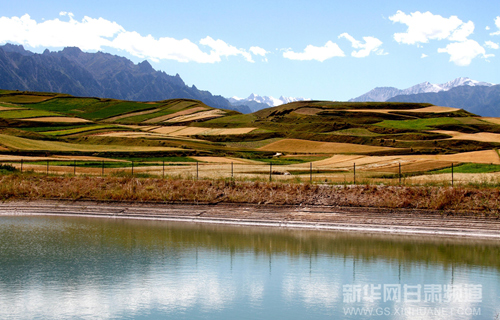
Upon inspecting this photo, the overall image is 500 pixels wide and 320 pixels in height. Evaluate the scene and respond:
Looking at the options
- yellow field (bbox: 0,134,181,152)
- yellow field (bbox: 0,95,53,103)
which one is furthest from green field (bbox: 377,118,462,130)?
yellow field (bbox: 0,95,53,103)

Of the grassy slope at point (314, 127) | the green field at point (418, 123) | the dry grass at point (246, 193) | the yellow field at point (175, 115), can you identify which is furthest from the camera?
the yellow field at point (175, 115)

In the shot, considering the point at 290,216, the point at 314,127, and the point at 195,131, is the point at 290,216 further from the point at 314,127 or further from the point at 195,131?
the point at 195,131

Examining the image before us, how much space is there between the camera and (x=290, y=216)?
38500 mm

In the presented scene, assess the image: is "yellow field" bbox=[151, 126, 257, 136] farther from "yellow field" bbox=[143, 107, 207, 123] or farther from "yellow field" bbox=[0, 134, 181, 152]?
"yellow field" bbox=[0, 134, 181, 152]

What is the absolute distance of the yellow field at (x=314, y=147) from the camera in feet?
288

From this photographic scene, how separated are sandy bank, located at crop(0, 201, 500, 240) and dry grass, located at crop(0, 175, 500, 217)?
77cm

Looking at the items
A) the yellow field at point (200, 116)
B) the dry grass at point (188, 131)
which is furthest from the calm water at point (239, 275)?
the yellow field at point (200, 116)

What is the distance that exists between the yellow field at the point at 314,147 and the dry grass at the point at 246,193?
46.5 m

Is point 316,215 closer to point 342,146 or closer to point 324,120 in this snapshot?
point 342,146

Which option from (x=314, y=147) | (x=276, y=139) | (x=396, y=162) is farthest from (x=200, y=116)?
(x=396, y=162)

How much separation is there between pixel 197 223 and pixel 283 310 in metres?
20.6

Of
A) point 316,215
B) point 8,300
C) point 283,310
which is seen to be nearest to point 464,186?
point 316,215

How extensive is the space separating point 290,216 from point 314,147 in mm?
56239

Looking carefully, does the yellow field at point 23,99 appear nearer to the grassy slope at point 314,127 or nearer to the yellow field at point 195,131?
the grassy slope at point 314,127
